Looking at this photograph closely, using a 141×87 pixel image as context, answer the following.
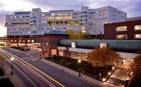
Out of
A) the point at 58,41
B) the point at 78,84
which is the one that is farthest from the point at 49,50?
the point at 78,84

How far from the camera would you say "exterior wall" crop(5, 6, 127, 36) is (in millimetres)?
110312

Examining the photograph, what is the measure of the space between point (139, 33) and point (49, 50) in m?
43.6

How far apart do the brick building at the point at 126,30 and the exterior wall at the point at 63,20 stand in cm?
3779

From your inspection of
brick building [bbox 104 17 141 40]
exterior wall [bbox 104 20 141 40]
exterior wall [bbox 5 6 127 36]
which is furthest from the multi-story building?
brick building [bbox 104 17 141 40]

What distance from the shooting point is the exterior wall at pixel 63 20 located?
362ft

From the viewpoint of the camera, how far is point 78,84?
2602 centimetres

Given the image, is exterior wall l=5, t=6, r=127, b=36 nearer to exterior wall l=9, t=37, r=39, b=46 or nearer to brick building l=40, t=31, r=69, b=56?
exterior wall l=9, t=37, r=39, b=46

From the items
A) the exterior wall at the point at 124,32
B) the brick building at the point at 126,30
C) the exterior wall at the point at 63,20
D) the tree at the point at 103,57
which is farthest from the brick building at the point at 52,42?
the exterior wall at the point at 63,20

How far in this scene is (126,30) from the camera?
55.5m

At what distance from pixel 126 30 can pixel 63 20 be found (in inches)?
3088

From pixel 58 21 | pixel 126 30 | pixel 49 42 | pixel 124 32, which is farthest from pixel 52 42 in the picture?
pixel 58 21

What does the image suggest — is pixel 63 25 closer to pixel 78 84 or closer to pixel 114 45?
pixel 114 45

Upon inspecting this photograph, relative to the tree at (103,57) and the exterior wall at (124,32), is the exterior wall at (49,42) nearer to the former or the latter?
the exterior wall at (124,32)

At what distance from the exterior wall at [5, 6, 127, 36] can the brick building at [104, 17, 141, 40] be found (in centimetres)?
3779
